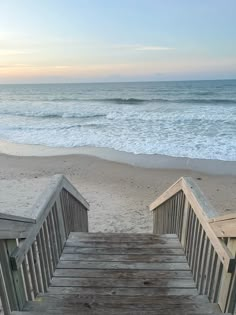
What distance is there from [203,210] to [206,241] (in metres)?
0.27

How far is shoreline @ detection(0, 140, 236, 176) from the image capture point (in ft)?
33.8

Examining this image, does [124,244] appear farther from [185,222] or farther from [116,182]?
[116,182]

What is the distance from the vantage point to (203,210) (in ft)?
8.20

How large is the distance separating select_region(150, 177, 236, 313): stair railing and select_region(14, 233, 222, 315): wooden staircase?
0.12 m

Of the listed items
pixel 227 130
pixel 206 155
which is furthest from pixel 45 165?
pixel 227 130

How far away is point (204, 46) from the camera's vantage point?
1531 inches

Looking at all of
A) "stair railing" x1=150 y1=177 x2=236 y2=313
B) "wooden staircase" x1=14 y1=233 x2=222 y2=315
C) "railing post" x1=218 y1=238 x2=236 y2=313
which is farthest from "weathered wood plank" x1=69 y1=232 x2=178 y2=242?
"railing post" x1=218 y1=238 x2=236 y2=313

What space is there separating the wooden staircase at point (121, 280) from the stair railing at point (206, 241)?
121mm

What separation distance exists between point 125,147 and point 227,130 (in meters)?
7.20

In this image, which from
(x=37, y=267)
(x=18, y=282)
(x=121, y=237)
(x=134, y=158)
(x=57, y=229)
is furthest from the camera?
(x=134, y=158)

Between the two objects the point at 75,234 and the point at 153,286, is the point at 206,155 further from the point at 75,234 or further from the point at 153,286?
the point at 153,286

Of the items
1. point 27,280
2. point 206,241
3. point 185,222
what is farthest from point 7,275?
point 185,222

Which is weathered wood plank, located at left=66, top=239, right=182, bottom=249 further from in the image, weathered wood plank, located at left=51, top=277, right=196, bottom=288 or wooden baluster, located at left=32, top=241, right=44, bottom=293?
wooden baluster, located at left=32, top=241, right=44, bottom=293

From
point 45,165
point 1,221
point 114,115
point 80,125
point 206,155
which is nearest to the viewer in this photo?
point 1,221
